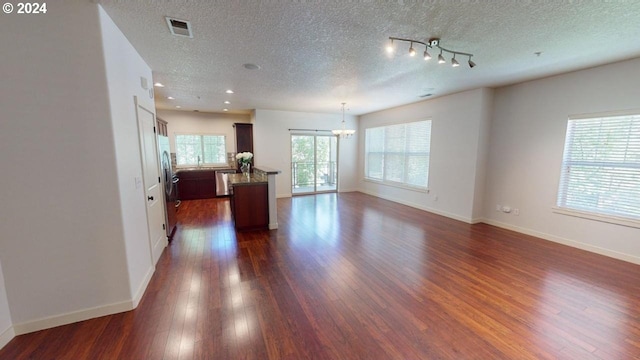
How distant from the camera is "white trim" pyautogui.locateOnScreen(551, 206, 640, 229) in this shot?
3108mm

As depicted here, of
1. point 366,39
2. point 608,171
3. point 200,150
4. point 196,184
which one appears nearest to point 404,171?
point 608,171

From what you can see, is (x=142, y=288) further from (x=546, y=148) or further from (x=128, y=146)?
(x=546, y=148)

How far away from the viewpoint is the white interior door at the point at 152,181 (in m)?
2.74

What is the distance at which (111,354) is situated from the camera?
170 centimetres

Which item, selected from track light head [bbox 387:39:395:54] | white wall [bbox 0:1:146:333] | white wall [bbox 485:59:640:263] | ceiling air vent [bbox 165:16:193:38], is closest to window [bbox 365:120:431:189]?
white wall [bbox 485:59:640:263]

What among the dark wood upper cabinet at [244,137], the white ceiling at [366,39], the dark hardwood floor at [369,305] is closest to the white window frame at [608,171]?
the dark hardwood floor at [369,305]

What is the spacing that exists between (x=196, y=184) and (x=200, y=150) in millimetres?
1249

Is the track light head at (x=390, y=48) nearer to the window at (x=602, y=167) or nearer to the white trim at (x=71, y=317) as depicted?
the window at (x=602, y=167)

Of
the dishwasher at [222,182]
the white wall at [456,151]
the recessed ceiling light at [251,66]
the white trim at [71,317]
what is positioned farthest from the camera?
the dishwasher at [222,182]

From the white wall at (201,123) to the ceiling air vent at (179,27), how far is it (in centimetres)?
548

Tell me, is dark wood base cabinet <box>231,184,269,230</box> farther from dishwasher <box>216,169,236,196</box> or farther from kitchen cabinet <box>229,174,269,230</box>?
dishwasher <box>216,169,236,196</box>

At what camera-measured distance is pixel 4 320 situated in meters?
1.80

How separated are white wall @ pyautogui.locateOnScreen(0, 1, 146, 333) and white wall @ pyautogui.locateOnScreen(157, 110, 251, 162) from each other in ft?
19.0

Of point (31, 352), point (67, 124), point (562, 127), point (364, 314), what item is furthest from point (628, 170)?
point (31, 352)
